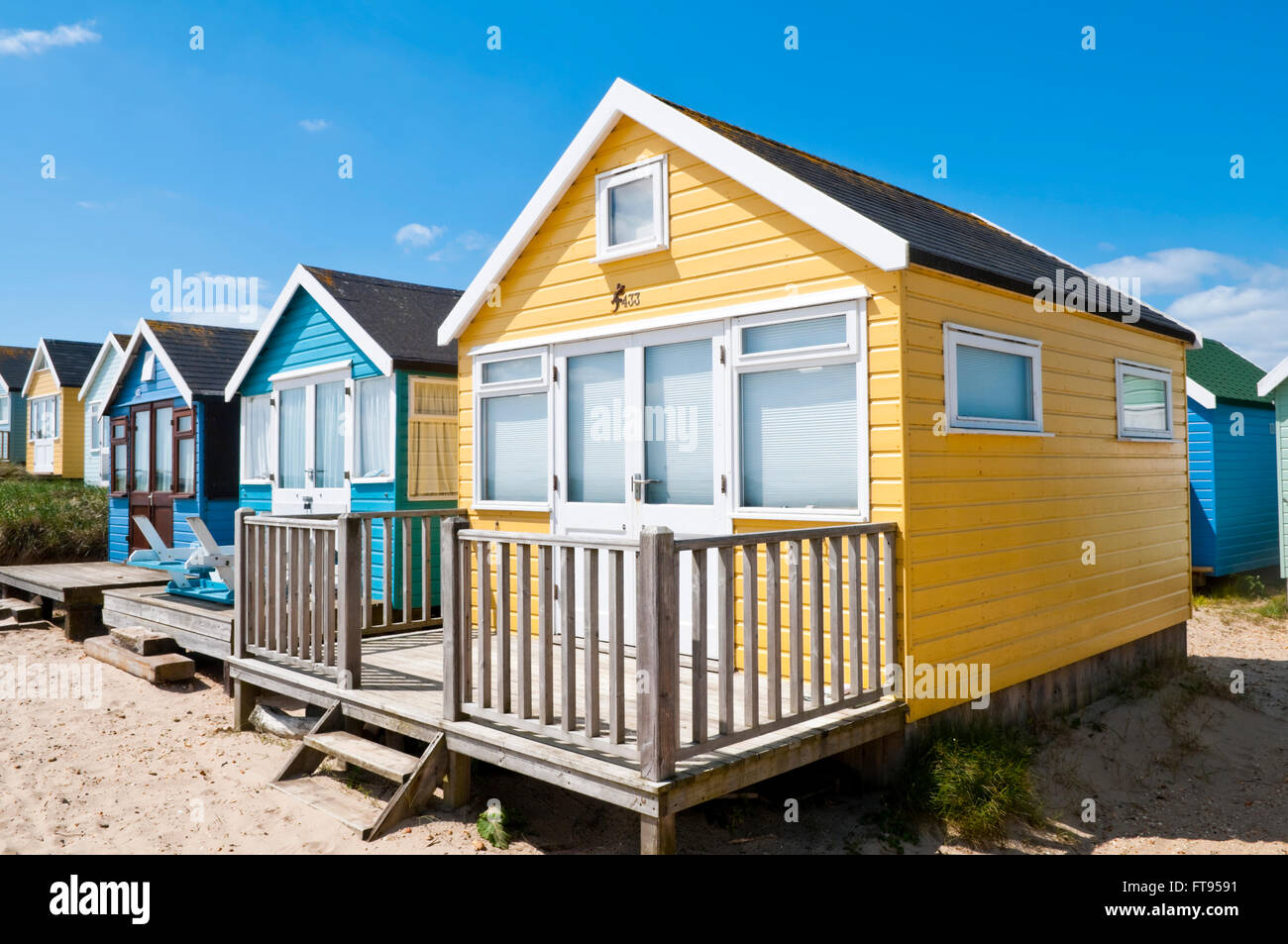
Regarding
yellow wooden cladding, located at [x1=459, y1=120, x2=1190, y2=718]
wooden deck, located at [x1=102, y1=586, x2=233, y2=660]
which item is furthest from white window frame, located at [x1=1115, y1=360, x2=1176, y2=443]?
wooden deck, located at [x1=102, y1=586, x2=233, y2=660]

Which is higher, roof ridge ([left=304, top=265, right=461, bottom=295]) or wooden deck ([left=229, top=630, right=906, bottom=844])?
roof ridge ([left=304, top=265, right=461, bottom=295])

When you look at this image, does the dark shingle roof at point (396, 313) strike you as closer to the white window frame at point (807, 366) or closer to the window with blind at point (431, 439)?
the window with blind at point (431, 439)

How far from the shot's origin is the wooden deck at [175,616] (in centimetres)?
853

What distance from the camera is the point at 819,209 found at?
17.7ft

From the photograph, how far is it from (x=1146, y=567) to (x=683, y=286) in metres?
5.39

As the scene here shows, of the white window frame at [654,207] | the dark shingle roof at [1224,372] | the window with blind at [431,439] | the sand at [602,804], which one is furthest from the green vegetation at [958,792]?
the dark shingle roof at [1224,372]

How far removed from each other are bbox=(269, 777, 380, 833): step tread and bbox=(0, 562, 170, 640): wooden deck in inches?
293

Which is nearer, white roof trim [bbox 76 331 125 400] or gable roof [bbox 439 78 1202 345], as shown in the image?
gable roof [bbox 439 78 1202 345]

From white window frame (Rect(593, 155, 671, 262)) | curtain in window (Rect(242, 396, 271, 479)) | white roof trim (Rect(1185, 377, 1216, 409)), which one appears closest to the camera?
white window frame (Rect(593, 155, 671, 262))

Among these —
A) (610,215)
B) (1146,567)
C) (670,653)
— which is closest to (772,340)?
(610,215)

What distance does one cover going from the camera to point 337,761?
247 inches

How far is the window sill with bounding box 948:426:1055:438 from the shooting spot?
556cm

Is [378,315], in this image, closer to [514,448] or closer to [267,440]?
[267,440]

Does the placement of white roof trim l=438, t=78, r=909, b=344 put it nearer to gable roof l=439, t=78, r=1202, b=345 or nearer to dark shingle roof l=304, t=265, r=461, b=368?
gable roof l=439, t=78, r=1202, b=345
